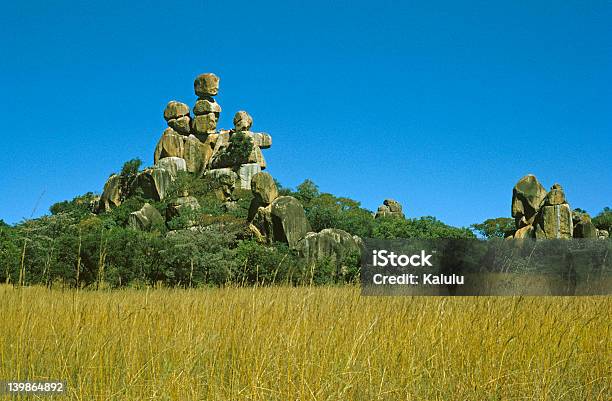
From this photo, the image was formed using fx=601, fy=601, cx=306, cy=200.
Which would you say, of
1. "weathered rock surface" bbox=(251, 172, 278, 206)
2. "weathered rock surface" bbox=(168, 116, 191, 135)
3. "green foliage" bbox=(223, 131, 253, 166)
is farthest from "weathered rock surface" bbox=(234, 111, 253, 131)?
"weathered rock surface" bbox=(251, 172, 278, 206)

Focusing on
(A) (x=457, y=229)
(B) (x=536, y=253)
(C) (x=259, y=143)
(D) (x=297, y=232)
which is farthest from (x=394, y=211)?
(B) (x=536, y=253)

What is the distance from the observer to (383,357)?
424cm

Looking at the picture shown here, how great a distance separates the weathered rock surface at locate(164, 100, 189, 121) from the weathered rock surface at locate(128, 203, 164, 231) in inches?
696

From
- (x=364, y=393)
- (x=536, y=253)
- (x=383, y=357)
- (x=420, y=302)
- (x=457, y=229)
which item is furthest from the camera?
(x=457, y=229)

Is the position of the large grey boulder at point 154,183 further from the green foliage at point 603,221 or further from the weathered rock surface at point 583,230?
the green foliage at point 603,221

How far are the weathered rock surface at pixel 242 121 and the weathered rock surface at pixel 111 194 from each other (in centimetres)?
919

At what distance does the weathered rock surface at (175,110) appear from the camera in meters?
44.5

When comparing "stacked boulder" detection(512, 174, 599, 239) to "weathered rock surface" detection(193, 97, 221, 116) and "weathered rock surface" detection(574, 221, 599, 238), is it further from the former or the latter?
"weathered rock surface" detection(193, 97, 221, 116)

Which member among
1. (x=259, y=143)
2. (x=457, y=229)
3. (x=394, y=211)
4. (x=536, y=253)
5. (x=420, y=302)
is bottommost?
(x=420, y=302)

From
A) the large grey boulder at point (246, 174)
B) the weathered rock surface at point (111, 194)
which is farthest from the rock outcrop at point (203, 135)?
the weathered rock surface at point (111, 194)

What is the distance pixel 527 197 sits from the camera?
72.0 feet

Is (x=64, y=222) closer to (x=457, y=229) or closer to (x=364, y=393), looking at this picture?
(x=457, y=229)

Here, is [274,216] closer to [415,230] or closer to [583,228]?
[415,230]

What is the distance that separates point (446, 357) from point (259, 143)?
4061 centimetres
